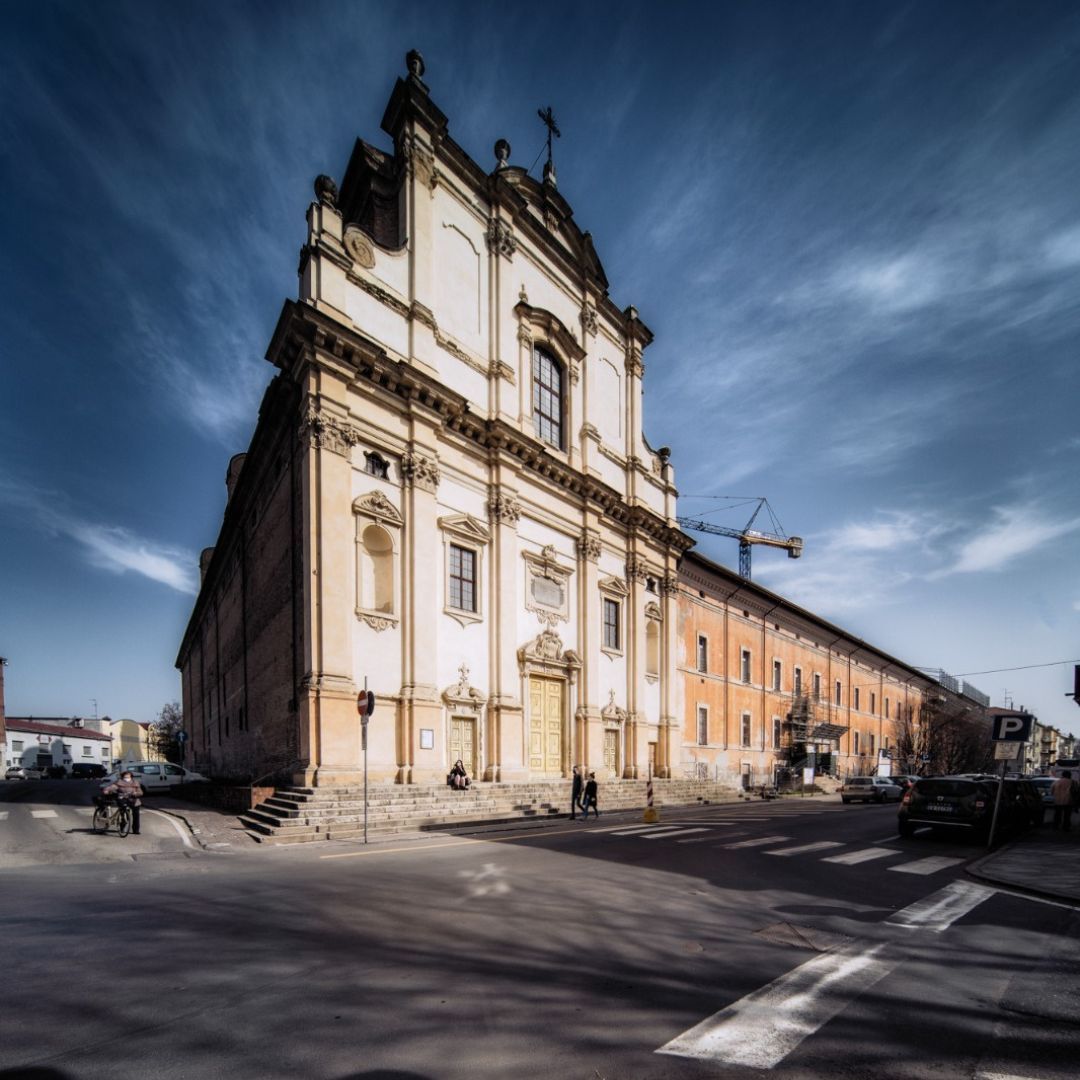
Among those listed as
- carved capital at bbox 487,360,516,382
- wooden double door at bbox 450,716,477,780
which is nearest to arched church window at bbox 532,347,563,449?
carved capital at bbox 487,360,516,382

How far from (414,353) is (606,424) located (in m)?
11.5

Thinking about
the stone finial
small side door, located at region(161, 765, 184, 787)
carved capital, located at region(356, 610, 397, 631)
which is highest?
the stone finial

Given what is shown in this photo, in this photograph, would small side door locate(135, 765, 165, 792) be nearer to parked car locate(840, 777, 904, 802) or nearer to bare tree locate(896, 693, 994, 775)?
parked car locate(840, 777, 904, 802)

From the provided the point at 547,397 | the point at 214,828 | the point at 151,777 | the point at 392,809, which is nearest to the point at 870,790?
the point at 547,397

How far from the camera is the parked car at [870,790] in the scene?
104 feet

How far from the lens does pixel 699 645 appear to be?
36531 millimetres

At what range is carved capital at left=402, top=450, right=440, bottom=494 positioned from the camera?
2039 cm

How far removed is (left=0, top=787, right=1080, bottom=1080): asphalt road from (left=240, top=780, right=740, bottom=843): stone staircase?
4.44 metres

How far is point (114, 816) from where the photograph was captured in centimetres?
1417

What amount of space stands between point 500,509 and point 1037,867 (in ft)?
54.2

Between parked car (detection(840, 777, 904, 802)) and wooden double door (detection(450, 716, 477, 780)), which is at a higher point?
wooden double door (detection(450, 716, 477, 780))

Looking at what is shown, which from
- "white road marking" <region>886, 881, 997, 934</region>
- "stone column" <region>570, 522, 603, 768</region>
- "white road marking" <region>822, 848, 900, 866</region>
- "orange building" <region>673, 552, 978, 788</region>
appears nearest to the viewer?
"white road marking" <region>886, 881, 997, 934</region>

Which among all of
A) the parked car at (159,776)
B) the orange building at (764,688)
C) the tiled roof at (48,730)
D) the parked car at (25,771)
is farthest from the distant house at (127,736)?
the orange building at (764,688)

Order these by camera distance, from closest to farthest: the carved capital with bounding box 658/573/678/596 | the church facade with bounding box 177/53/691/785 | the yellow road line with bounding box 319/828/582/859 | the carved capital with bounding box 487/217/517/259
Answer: the yellow road line with bounding box 319/828/582/859
the church facade with bounding box 177/53/691/785
the carved capital with bounding box 487/217/517/259
the carved capital with bounding box 658/573/678/596
